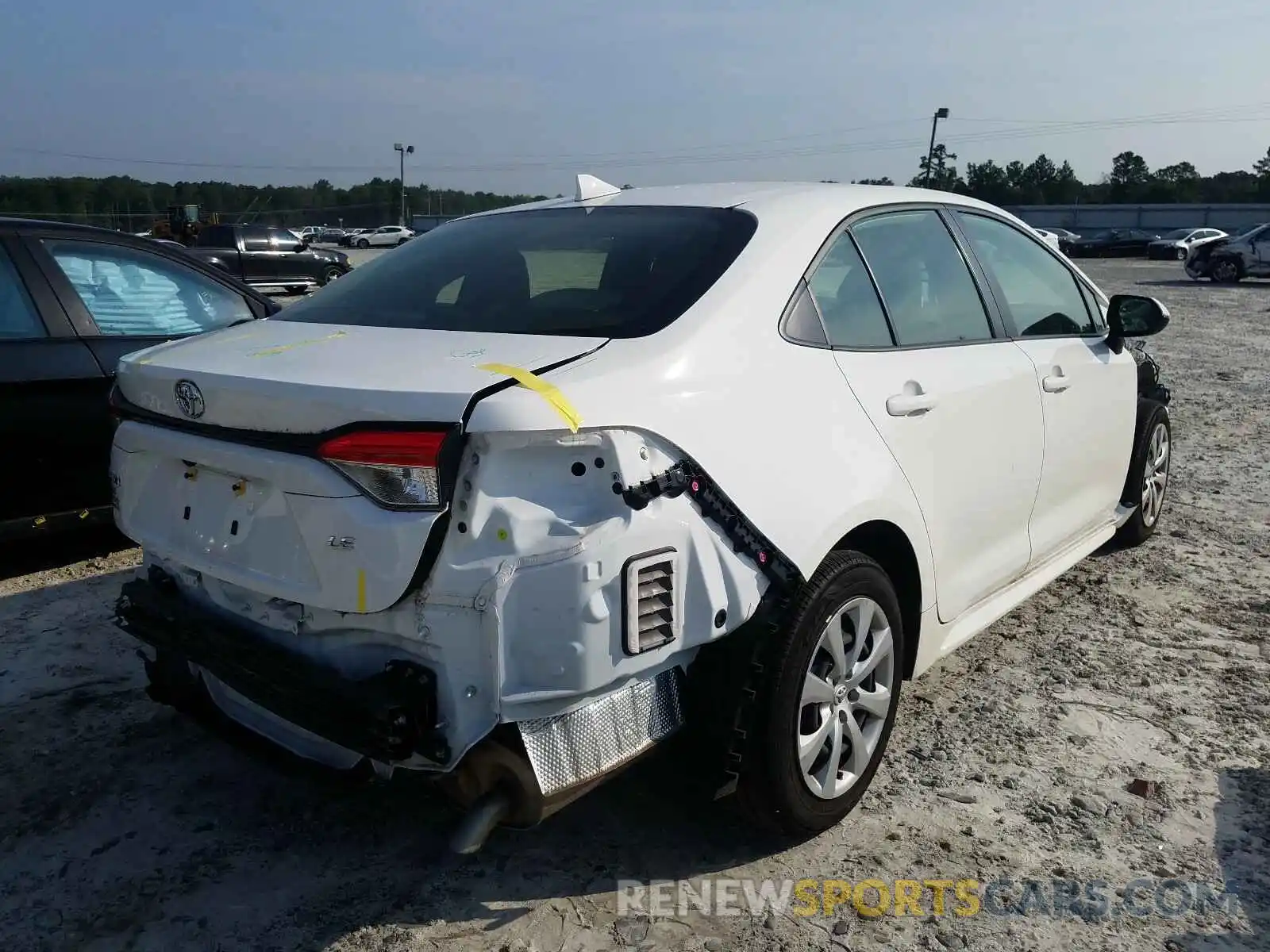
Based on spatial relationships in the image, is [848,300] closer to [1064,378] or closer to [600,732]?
[1064,378]

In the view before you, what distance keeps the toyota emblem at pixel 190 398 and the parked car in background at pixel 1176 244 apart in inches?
1589

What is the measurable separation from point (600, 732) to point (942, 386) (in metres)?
1.57

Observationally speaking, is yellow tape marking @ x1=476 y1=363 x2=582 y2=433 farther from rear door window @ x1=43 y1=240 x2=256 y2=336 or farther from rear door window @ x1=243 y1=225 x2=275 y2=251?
rear door window @ x1=243 y1=225 x2=275 y2=251

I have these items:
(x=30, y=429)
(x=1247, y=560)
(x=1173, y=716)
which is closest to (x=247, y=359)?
(x=30, y=429)

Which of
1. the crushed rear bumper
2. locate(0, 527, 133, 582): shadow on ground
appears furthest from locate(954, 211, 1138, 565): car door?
locate(0, 527, 133, 582): shadow on ground

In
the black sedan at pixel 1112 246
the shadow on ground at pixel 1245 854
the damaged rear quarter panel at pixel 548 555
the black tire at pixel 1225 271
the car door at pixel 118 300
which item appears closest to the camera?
the damaged rear quarter panel at pixel 548 555

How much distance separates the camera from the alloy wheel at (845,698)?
2684 millimetres

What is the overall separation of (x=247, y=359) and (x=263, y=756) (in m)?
1.02

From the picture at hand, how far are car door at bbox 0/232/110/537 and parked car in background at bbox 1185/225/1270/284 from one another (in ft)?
84.1

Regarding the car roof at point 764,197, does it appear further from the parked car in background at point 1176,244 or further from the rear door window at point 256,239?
the parked car in background at point 1176,244

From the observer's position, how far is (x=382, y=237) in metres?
62.2

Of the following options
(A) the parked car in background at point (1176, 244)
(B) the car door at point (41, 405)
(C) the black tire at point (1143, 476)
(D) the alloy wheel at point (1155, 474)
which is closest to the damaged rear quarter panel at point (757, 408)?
(C) the black tire at point (1143, 476)

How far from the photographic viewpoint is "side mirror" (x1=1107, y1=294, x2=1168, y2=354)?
4.32 metres

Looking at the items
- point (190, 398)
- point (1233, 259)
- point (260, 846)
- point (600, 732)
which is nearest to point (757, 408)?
point (600, 732)
